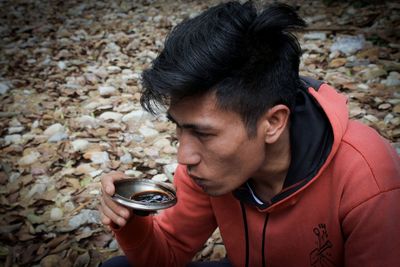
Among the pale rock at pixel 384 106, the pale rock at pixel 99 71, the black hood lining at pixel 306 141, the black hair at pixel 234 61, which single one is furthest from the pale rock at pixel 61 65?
the black hood lining at pixel 306 141

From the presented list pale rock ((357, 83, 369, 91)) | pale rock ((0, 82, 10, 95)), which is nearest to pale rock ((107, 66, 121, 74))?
pale rock ((0, 82, 10, 95))

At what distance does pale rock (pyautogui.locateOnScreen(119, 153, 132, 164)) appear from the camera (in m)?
3.56

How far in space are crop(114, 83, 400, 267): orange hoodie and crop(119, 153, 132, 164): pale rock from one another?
149 centimetres

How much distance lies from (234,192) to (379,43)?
12.8ft

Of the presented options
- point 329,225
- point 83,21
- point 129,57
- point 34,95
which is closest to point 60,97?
point 34,95

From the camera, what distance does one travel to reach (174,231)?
209 centimetres

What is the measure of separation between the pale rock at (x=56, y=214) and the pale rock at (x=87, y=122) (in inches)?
46.5

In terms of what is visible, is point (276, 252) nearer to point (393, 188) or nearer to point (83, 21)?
point (393, 188)

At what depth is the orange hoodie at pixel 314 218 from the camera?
4.54 ft

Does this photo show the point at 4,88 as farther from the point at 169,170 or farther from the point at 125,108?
the point at 169,170

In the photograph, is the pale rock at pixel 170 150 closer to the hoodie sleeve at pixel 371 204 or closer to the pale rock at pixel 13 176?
the pale rock at pixel 13 176

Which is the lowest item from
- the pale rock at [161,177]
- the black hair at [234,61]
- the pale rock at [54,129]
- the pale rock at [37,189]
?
the pale rock at [161,177]

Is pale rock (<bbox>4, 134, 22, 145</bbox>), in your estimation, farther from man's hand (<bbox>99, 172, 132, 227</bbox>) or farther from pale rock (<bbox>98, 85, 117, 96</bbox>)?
man's hand (<bbox>99, 172, 132, 227</bbox>)

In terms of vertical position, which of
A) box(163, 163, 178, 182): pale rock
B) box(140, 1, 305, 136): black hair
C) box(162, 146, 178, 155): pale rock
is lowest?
box(163, 163, 178, 182): pale rock
